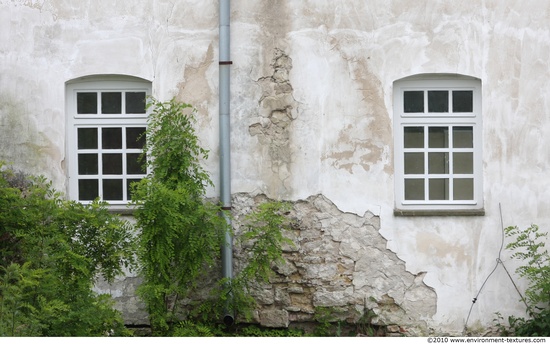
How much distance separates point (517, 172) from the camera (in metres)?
10.2

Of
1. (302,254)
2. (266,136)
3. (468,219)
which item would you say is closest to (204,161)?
Result: (266,136)

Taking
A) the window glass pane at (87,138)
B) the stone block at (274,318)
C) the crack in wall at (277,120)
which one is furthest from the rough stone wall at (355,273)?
the window glass pane at (87,138)

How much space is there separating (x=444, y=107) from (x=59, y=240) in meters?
4.50

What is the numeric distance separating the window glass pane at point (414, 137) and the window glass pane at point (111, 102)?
3.29 meters

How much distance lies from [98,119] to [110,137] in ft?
0.81

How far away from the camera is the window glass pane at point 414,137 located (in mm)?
10352

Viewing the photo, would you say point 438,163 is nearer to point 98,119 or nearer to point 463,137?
point 463,137

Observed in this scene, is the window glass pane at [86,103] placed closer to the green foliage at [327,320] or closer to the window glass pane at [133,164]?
the window glass pane at [133,164]

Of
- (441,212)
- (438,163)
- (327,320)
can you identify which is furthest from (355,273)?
(438,163)

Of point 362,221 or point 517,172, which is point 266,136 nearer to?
point 362,221

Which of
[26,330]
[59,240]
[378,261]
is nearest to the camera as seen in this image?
[26,330]

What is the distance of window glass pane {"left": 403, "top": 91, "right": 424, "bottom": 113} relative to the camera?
10336mm

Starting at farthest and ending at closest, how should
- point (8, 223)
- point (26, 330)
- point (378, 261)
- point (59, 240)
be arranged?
point (378, 261), point (8, 223), point (59, 240), point (26, 330)

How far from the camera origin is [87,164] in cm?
1050
